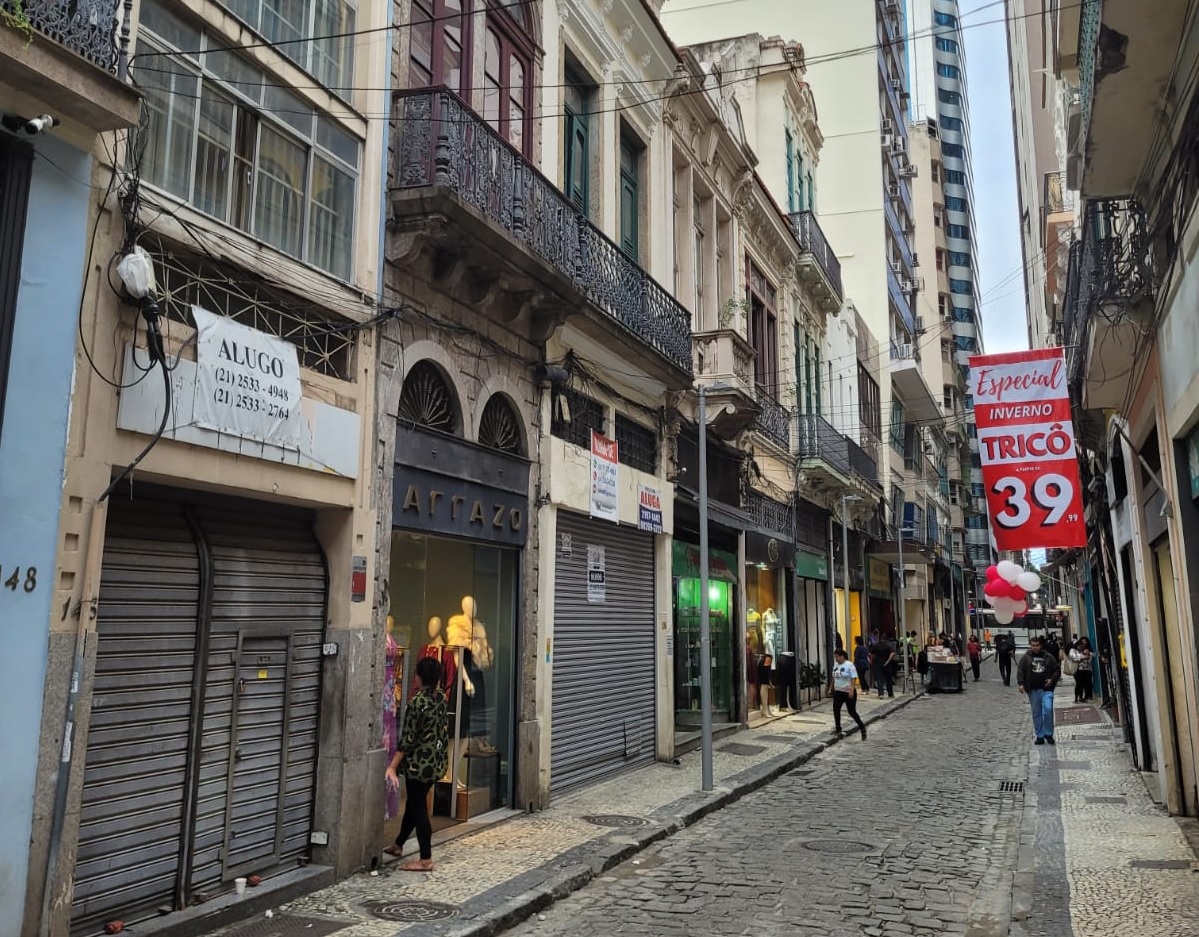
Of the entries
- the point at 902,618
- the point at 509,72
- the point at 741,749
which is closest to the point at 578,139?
the point at 509,72

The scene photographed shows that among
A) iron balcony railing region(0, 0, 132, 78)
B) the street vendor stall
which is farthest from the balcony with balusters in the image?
the street vendor stall

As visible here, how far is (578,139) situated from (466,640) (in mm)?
7669

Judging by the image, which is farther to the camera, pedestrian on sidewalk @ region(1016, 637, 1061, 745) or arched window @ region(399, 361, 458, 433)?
pedestrian on sidewalk @ region(1016, 637, 1061, 745)

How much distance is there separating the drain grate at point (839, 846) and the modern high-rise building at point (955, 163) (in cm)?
7869

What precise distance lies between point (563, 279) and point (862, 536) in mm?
Result: 24165

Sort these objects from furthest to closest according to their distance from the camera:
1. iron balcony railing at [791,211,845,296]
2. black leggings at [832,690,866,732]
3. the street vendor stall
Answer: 1. the street vendor stall
2. iron balcony railing at [791,211,845,296]
3. black leggings at [832,690,866,732]

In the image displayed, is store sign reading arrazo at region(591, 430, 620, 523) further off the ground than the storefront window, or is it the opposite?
store sign reading arrazo at region(591, 430, 620, 523)

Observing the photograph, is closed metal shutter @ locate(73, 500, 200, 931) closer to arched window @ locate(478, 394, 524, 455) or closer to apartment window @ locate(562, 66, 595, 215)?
arched window @ locate(478, 394, 524, 455)

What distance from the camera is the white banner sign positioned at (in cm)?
1305

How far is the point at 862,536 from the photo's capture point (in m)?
32.5

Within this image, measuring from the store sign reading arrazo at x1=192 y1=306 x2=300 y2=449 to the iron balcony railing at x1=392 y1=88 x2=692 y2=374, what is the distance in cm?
259

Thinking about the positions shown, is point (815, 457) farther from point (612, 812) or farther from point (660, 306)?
point (612, 812)

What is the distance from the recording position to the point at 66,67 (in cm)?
540

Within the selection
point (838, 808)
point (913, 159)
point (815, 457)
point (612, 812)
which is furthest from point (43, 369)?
point (913, 159)
